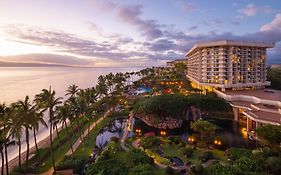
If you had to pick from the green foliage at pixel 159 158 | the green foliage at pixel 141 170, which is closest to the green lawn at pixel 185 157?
the green foliage at pixel 159 158

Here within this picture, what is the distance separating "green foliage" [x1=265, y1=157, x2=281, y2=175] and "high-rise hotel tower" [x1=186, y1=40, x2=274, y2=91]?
59.2 meters

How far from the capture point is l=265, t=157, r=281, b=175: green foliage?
2775 cm

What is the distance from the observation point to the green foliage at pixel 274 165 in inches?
1093

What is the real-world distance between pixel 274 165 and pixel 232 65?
64.8 m

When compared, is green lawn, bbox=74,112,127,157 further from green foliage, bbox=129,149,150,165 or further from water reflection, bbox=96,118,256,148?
green foliage, bbox=129,149,150,165

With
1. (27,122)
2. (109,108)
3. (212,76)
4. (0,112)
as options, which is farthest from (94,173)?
(212,76)

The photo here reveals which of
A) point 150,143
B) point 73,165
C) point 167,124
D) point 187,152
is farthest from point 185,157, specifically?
point 167,124

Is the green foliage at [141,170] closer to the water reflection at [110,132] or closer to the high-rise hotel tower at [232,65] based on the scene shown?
the water reflection at [110,132]

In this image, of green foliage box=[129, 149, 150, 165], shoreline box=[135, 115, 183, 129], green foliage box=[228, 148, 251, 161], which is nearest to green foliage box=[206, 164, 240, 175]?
green foliage box=[228, 148, 251, 161]

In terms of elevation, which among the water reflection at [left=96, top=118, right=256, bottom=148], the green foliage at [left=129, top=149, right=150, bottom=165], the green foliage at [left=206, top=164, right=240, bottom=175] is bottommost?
the water reflection at [left=96, top=118, right=256, bottom=148]

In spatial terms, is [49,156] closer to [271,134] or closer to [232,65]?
[271,134]

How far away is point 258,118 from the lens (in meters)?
Answer: 47.8

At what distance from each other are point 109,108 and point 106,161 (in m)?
45.4

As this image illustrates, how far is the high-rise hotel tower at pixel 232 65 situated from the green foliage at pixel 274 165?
194ft
